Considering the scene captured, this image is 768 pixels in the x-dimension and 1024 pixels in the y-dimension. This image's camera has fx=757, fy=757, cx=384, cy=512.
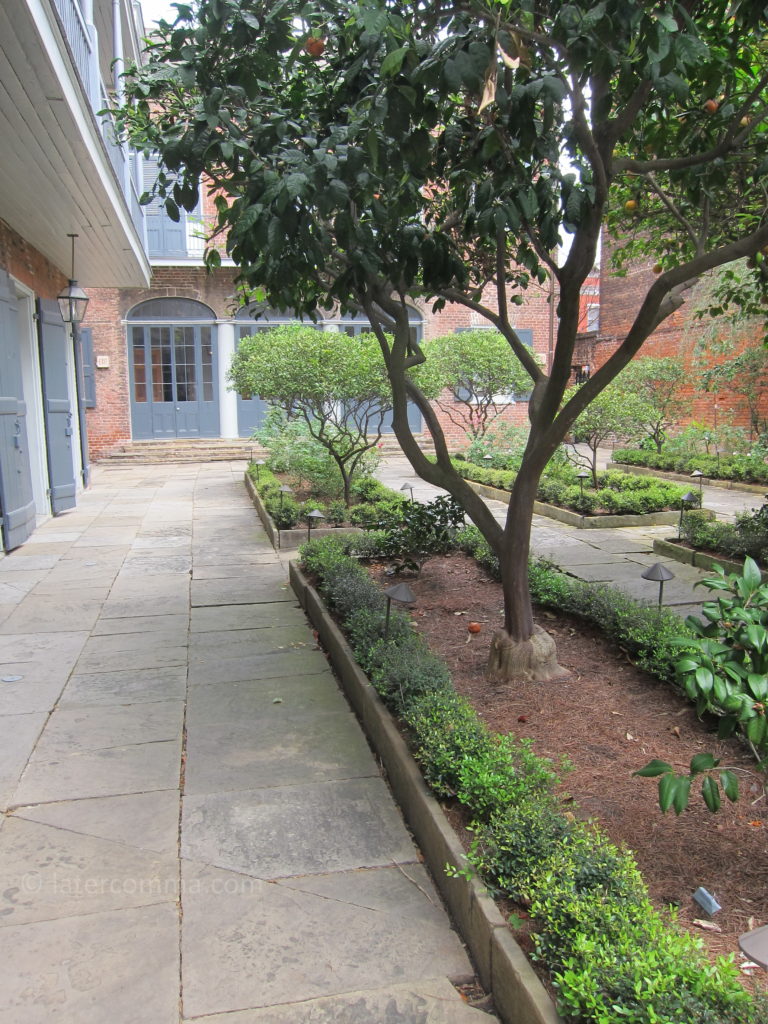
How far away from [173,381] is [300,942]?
1764 centimetres

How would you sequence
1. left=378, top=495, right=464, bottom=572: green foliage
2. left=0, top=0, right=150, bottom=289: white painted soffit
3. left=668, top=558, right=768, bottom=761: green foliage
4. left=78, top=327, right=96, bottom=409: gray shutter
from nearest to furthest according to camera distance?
left=668, top=558, right=768, bottom=761: green foliage → left=0, top=0, right=150, bottom=289: white painted soffit → left=378, top=495, right=464, bottom=572: green foliage → left=78, top=327, right=96, bottom=409: gray shutter

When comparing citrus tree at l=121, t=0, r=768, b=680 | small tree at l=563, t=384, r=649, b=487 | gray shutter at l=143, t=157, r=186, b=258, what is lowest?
small tree at l=563, t=384, r=649, b=487

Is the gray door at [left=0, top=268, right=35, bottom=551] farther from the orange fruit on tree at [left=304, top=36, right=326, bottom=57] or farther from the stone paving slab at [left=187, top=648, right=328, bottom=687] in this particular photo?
the orange fruit on tree at [left=304, top=36, right=326, bottom=57]

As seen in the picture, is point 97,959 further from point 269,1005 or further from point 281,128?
point 281,128

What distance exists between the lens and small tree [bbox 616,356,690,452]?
14.4 m

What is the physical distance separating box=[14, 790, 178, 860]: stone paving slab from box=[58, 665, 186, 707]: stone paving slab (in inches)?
42.4

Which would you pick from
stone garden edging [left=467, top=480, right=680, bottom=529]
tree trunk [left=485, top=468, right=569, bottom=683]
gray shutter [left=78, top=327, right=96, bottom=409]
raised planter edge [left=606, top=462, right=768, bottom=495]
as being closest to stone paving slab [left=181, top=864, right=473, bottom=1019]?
tree trunk [left=485, top=468, right=569, bottom=683]

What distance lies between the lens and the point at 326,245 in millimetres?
4195

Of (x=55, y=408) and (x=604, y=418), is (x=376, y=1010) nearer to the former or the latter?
(x=55, y=408)

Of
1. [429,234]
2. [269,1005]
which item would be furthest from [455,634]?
[269,1005]

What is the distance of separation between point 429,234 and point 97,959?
3663 millimetres

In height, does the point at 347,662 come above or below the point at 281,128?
below

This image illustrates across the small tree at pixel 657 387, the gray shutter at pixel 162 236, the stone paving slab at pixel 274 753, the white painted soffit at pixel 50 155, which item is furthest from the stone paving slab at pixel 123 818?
the gray shutter at pixel 162 236

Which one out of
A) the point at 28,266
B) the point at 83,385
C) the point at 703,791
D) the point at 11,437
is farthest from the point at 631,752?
the point at 83,385
